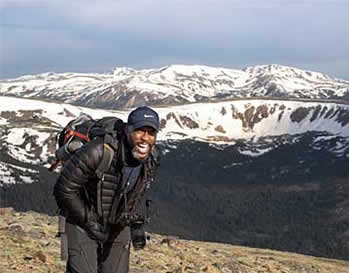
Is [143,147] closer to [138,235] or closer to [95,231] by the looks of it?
[95,231]

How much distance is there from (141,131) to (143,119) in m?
0.19

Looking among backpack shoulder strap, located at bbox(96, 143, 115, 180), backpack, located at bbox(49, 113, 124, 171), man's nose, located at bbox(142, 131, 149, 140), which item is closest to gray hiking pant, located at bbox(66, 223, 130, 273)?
backpack shoulder strap, located at bbox(96, 143, 115, 180)

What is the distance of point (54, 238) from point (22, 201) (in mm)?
174558

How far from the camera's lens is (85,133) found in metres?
9.60

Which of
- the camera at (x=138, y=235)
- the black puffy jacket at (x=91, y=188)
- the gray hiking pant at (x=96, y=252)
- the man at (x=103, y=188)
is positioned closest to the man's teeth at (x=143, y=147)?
the man at (x=103, y=188)

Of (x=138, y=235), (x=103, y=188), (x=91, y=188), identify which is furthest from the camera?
(x=138, y=235)

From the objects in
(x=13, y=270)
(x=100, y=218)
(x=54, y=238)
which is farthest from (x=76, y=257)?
(x=54, y=238)

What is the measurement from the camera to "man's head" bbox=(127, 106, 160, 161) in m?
8.66

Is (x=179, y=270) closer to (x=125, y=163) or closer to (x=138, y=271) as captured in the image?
(x=138, y=271)

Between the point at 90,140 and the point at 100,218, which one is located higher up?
the point at 90,140

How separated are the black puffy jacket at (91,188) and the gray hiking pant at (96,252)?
0.90 ft

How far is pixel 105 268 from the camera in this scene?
9.58 metres

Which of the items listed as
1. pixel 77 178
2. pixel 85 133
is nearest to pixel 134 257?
pixel 85 133

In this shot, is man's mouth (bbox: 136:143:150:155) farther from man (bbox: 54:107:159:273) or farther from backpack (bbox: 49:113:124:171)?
backpack (bbox: 49:113:124:171)
